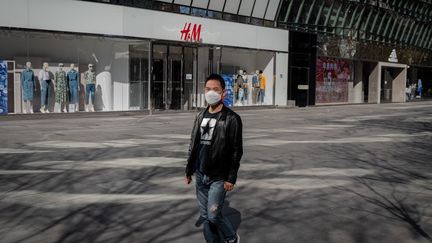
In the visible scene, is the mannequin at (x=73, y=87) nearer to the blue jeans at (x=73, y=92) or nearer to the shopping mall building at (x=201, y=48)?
the blue jeans at (x=73, y=92)

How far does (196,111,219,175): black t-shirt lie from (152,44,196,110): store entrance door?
19.0 meters

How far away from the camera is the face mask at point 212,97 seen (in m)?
4.38

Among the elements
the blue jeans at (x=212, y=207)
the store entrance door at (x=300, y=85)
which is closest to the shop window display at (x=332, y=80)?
the store entrance door at (x=300, y=85)

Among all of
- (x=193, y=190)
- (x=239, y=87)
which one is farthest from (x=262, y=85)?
(x=193, y=190)

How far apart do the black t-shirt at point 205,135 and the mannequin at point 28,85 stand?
16253 mm

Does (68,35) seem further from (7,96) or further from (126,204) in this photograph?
(126,204)

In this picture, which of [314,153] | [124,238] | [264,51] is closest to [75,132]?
[314,153]

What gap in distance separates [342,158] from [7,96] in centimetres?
1354

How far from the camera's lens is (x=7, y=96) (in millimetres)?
18641

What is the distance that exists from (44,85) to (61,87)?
72 cm

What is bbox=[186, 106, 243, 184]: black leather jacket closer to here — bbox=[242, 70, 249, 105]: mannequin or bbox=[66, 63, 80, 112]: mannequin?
bbox=[66, 63, 80, 112]: mannequin

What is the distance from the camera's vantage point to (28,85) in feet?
62.4

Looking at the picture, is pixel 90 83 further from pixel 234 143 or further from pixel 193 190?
pixel 234 143

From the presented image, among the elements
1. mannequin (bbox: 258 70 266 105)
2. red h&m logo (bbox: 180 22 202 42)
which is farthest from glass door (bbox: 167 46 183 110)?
mannequin (bbox: 258 70 266 105)
